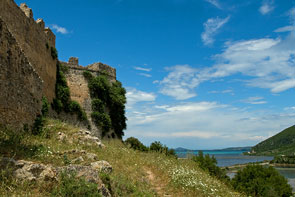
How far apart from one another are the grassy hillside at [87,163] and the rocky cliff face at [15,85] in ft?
2.21

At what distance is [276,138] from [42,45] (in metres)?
202

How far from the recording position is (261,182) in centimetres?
2022

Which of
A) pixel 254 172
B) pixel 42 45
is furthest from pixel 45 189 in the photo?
pixel 254 172

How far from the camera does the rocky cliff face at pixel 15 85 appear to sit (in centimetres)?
707

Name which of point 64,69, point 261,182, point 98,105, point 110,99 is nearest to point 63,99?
point 64,69

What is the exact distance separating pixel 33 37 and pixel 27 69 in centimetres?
815

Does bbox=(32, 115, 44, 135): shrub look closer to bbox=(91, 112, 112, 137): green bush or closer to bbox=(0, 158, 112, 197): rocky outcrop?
bbox=(0, 158, 112, 197): rocky outcrop

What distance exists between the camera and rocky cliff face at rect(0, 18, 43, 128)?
7066 millimetres

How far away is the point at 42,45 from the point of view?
17078 mm

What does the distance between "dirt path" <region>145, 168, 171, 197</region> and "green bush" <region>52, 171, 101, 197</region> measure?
133 inches

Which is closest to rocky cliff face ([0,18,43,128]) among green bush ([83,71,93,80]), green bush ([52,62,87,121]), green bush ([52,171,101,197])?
green bush ([52,171,101,197])

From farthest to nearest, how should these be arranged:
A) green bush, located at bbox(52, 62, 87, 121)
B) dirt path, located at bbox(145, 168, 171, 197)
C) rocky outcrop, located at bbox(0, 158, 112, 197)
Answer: green bush, located at bbox(52, 62, 87, 121) < dirt path, located at bbox(145, 168, 171, 197) < rocky outcrop, located at bbox(0, 158, 112, 197)

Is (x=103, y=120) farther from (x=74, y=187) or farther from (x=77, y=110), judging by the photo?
(x=74, y=187)

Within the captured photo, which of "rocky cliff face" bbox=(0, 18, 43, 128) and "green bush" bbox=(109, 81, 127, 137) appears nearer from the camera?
"rocky cliff face" bbox=(0, 18, 43, 128)
